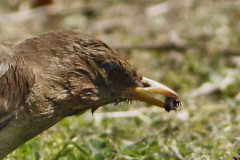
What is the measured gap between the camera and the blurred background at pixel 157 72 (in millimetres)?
6562

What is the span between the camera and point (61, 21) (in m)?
11.5

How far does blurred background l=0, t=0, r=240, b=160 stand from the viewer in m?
6.56

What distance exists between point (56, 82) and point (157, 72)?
394cm

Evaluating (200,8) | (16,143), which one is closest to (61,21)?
(200,8)

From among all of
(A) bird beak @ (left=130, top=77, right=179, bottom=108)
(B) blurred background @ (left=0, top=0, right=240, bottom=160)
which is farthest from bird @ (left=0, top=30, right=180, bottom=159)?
(B) blurred background @ (left=0, top=0, right=240, bottom=160)

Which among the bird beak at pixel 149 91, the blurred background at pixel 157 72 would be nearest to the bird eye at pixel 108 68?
the bird beak at pixel 149 91

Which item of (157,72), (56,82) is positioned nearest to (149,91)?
(56,82)

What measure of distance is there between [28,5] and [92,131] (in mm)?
4741

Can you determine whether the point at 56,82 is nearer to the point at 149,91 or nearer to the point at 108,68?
the point at 108,68

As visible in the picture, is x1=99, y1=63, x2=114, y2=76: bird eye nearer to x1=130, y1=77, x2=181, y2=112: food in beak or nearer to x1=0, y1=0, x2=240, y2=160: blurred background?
x1=130, y1=77, x2=181, y2=112: food in beak

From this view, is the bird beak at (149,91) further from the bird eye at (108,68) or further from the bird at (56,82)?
the bird eye at (108,68)

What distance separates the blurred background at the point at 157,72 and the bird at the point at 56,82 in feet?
1.86

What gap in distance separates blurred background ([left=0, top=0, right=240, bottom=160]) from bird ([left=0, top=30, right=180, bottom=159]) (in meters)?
0.57

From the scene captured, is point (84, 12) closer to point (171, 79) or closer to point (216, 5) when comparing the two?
point (216, 5)
